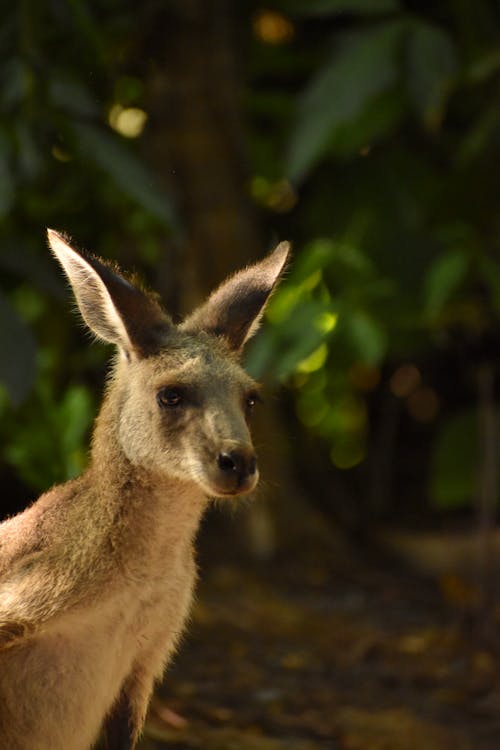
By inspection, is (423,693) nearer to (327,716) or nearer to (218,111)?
(327,716)

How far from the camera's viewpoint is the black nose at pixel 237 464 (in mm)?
3041

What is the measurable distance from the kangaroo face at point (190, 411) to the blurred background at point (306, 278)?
705 millimetres

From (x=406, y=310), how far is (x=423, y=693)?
1.88 m

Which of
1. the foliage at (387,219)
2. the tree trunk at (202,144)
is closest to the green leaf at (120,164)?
the foliage at (387,219)

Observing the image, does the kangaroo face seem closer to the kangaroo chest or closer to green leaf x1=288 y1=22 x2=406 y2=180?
the kangaroo chest

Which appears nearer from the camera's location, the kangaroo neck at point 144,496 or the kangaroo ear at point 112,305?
the kangaroo ear at point 112,305

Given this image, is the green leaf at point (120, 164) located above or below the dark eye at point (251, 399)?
above

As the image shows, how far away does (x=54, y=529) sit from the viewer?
3326 millimetres

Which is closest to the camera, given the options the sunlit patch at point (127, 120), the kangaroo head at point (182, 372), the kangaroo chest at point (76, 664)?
the kangaroo head at point (182, 372)

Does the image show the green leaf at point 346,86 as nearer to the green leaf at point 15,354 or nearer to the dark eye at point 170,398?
the green leaf at point 15,354

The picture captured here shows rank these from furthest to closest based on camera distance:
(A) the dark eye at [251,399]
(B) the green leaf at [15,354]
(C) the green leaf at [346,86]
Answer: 1. (C) the green leaf at [346,86]
2. (B) the green leaf at [15,354]
3. (A) the dark eye at [251,399]

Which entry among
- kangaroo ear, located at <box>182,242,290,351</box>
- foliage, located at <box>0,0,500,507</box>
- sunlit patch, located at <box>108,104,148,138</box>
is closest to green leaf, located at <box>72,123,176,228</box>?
foliage, located at <box>0,0,500,507</box>

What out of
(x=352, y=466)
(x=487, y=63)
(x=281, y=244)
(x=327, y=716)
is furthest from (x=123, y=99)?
(x=352, y=466)

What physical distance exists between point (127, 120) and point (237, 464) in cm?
286
